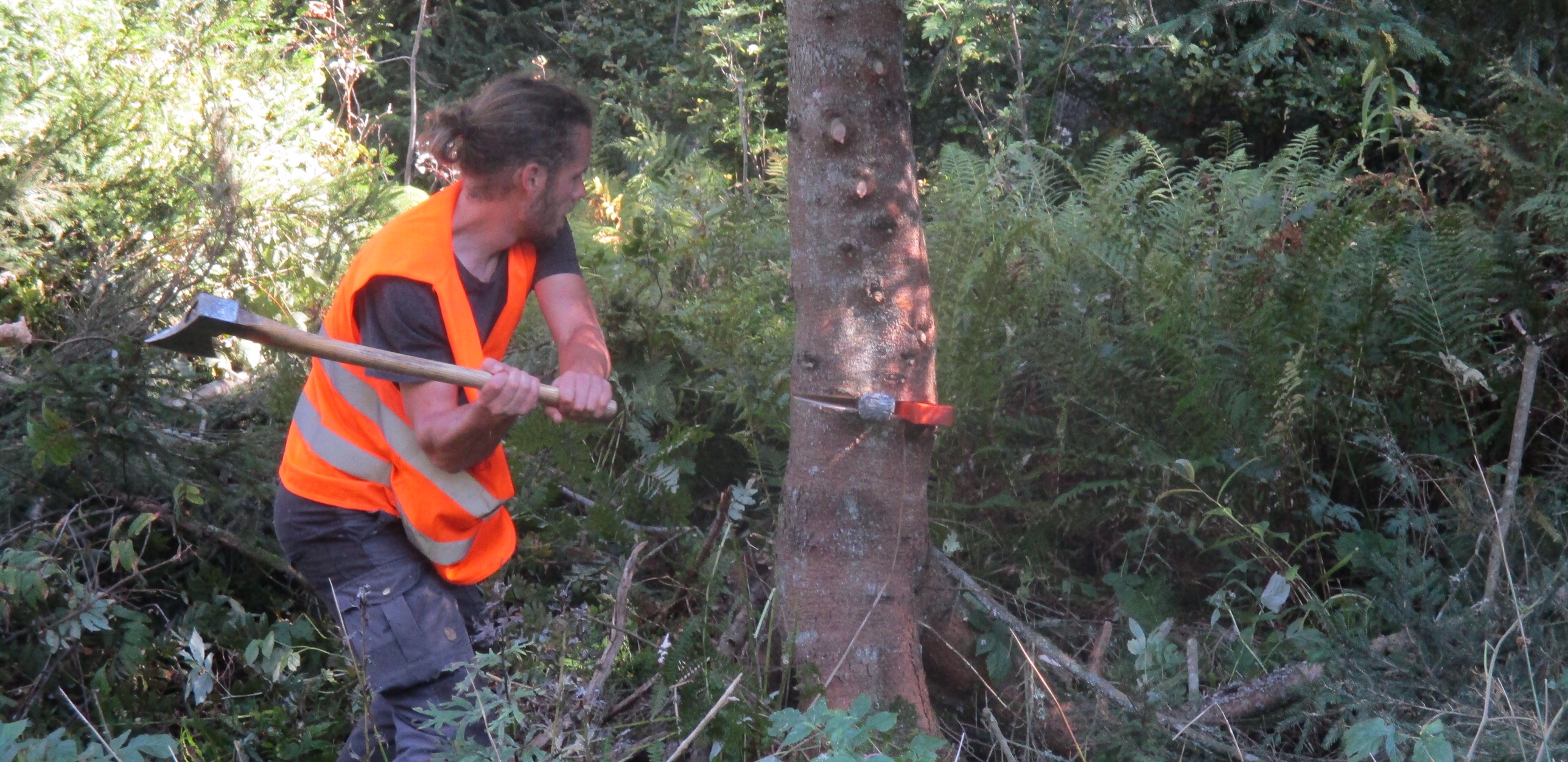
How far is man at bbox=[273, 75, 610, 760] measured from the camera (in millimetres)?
2662

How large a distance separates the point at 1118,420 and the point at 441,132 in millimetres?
2076

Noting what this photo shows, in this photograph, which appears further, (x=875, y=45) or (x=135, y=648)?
(x=135, y=648)

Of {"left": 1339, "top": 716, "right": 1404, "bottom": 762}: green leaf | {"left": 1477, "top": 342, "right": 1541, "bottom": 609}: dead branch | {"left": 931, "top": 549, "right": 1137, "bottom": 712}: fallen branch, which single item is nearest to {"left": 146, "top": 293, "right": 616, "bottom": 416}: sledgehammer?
{"left": 931, "top": 549, "right": 1137, "bottom": 712}: fallen branch

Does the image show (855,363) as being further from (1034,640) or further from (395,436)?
(395,436)

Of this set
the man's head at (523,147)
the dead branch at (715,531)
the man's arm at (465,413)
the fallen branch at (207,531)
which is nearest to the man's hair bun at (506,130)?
the man's head at (523,147)

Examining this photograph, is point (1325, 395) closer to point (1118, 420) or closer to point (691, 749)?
point (1118, 420)

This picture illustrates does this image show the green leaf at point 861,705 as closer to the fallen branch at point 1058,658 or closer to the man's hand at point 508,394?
the fallen branch at point 1058,658

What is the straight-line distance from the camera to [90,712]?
3.48 meters

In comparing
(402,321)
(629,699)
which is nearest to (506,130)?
(402,321)

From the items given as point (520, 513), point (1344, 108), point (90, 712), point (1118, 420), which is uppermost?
point (1344, 108)

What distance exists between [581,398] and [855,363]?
25.6 inches

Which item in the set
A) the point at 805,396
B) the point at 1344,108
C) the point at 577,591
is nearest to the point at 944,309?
the point at 805,396

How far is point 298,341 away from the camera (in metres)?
2.52

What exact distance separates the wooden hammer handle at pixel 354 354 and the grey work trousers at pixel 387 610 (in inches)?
17.3
